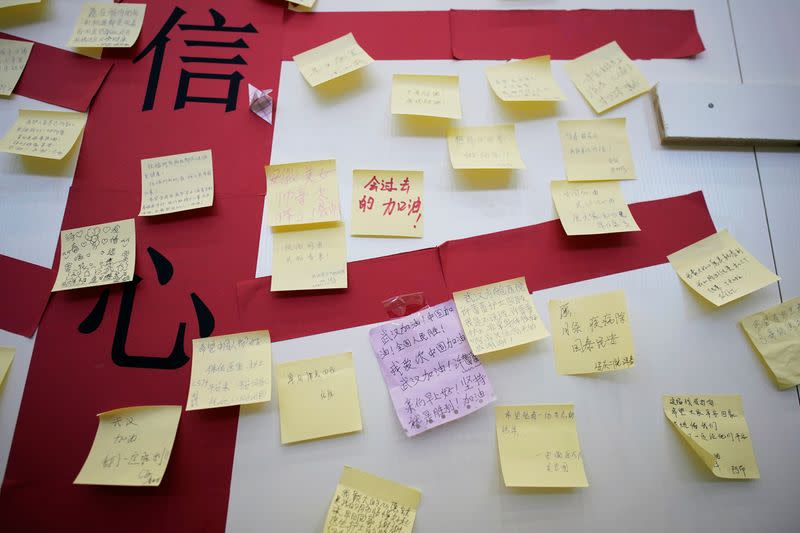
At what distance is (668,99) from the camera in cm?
91

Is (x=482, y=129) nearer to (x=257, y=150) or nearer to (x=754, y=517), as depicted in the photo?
(x=257, y=150)

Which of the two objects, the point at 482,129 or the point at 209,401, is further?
the point at 482,129

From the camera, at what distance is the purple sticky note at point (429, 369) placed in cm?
76

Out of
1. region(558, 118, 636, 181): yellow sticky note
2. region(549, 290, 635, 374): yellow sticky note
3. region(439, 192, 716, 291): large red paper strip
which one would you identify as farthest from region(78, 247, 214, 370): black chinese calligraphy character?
region(558, 118, 636, 181): yellow sticky note

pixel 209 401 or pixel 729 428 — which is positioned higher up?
pixel 209 401

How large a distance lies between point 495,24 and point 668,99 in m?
0.37

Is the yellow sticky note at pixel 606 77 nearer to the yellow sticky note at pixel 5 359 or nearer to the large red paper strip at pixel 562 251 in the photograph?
the large red paper strip at pixel 562 251

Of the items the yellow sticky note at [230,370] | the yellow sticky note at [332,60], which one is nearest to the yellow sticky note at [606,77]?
the yellow sticky note at [332,60]

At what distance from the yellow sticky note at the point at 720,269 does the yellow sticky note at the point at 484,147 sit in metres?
0.34

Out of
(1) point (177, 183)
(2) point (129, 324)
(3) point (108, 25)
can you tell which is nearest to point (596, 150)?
(1) point (177, 183)

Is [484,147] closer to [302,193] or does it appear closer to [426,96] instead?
[426,96]

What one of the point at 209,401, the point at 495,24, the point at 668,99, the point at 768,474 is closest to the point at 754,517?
the point at 768,474

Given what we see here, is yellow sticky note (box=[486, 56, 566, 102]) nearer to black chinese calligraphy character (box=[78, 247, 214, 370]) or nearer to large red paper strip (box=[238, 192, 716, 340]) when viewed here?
large red paper strip (box=[238, 192, 716, 340])

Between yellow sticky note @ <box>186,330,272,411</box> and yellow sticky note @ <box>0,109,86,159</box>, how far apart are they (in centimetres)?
47
